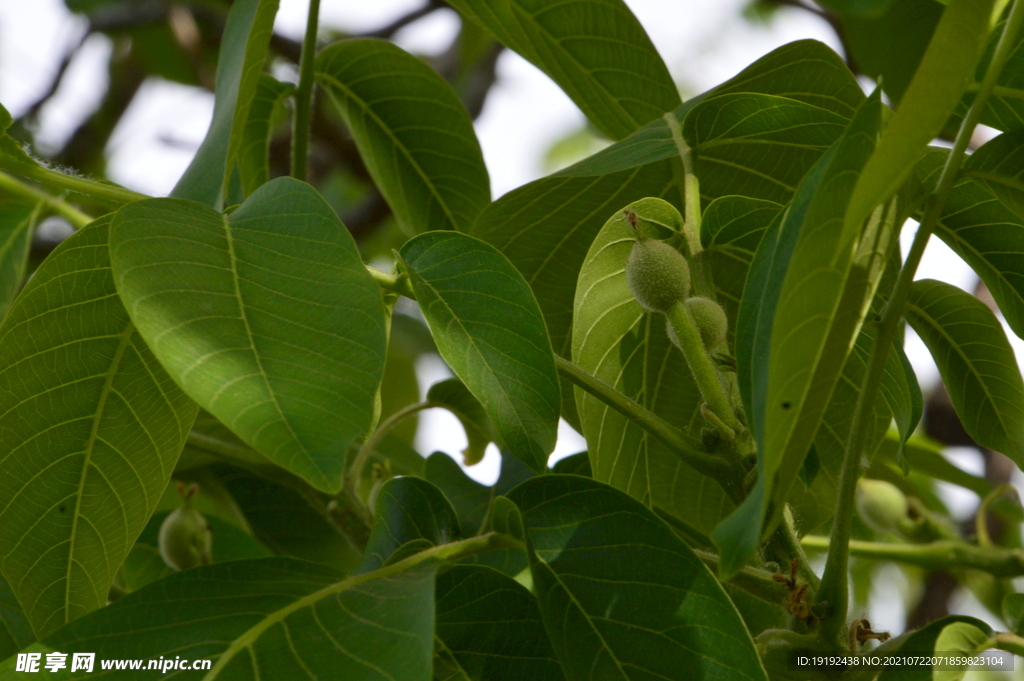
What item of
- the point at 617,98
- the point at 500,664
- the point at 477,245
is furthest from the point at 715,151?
the point at 500,664

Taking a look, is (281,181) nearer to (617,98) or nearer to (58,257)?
(58,257)

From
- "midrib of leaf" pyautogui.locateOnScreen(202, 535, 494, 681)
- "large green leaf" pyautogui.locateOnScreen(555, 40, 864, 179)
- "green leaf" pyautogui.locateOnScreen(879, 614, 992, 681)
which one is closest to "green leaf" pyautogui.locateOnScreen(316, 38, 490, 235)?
"large green leaf" pyautogui.locateOnScreen(555, 40, 864, 179)

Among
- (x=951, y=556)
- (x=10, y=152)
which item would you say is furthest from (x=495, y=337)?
(x=951, y=556)

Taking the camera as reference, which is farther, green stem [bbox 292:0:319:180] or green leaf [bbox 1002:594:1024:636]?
green stem [bbox 292:0:319:180]

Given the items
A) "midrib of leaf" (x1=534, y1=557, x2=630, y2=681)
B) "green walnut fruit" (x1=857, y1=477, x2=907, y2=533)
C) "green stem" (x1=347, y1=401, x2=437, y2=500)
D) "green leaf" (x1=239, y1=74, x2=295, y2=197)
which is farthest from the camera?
"green walnut fruit" (x1=857, y1=477, x2=907, y2=533)

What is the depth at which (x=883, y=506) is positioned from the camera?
1037 mm

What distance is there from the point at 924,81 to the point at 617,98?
1.40 ft

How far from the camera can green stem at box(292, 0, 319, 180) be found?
82 centimetres

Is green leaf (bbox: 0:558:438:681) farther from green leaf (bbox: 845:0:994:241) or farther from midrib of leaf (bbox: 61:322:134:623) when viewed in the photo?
green leaf (bbox: 845:0:994:241)

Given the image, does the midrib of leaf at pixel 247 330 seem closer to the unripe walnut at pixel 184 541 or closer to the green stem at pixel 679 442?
the green stem at pixel 679 442

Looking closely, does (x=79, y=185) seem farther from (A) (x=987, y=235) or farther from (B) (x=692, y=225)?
(A) (x=987, y=235)

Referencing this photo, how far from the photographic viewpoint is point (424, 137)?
0.93m

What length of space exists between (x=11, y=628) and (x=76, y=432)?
250 mm

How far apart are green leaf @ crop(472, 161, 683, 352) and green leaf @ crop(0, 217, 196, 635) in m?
0.31
